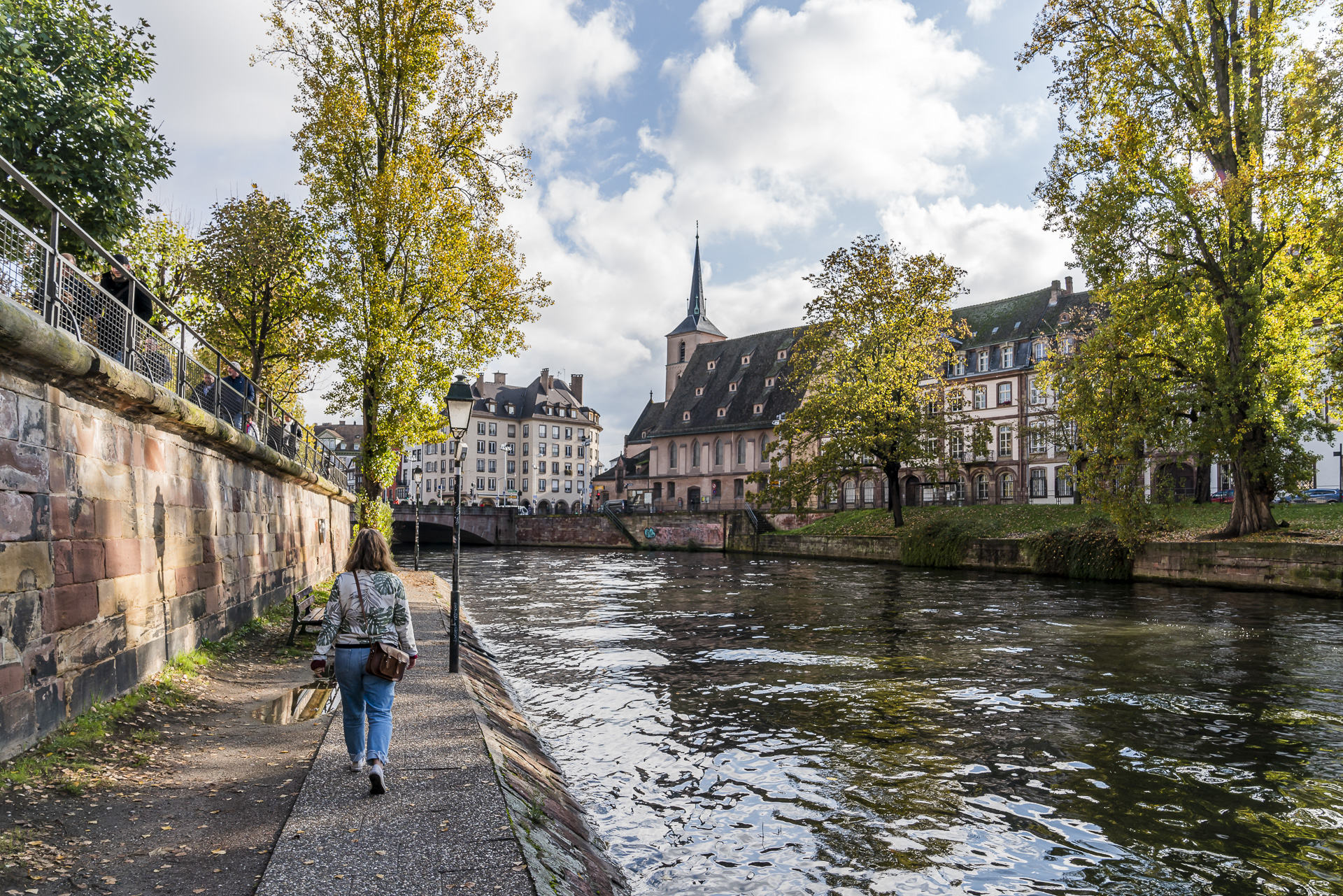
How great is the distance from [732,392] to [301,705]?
2601 inches

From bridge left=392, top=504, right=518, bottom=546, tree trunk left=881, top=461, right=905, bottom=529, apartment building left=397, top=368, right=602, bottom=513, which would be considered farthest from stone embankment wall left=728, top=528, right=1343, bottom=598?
apartment building left=397, top=368, right=602, bottom=513

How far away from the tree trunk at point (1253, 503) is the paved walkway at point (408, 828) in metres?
23.7

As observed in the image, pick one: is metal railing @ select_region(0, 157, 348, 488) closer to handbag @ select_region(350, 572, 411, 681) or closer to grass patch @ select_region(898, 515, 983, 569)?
handbag @ select_region(350, 572, 411, 681)

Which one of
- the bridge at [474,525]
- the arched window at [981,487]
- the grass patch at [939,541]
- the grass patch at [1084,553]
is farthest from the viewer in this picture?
the bridge at [474,525]

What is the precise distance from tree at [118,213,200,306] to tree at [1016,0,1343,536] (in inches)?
1049

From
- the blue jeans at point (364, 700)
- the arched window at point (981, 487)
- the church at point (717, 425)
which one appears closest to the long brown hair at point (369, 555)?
the blue jeans at point (364, 700)

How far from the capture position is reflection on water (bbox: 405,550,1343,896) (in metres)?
5.88

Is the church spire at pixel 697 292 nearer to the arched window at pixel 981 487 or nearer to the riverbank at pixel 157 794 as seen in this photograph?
the arched window at pixel 981 487

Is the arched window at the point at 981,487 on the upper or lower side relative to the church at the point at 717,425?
lower

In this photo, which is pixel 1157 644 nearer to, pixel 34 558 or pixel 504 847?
pixel 504 847

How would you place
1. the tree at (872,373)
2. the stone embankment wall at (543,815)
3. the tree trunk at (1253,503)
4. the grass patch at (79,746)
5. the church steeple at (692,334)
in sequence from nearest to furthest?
the stone embankment wall at (543,815)
the grass patch at (79,746)
the tree trunk at (1253,503)
the tree at (872,373)
the church steeple at (692,334)

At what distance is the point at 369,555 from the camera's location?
602cm

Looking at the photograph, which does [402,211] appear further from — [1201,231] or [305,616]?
[1201,231]

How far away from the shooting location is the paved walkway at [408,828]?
4.16m
